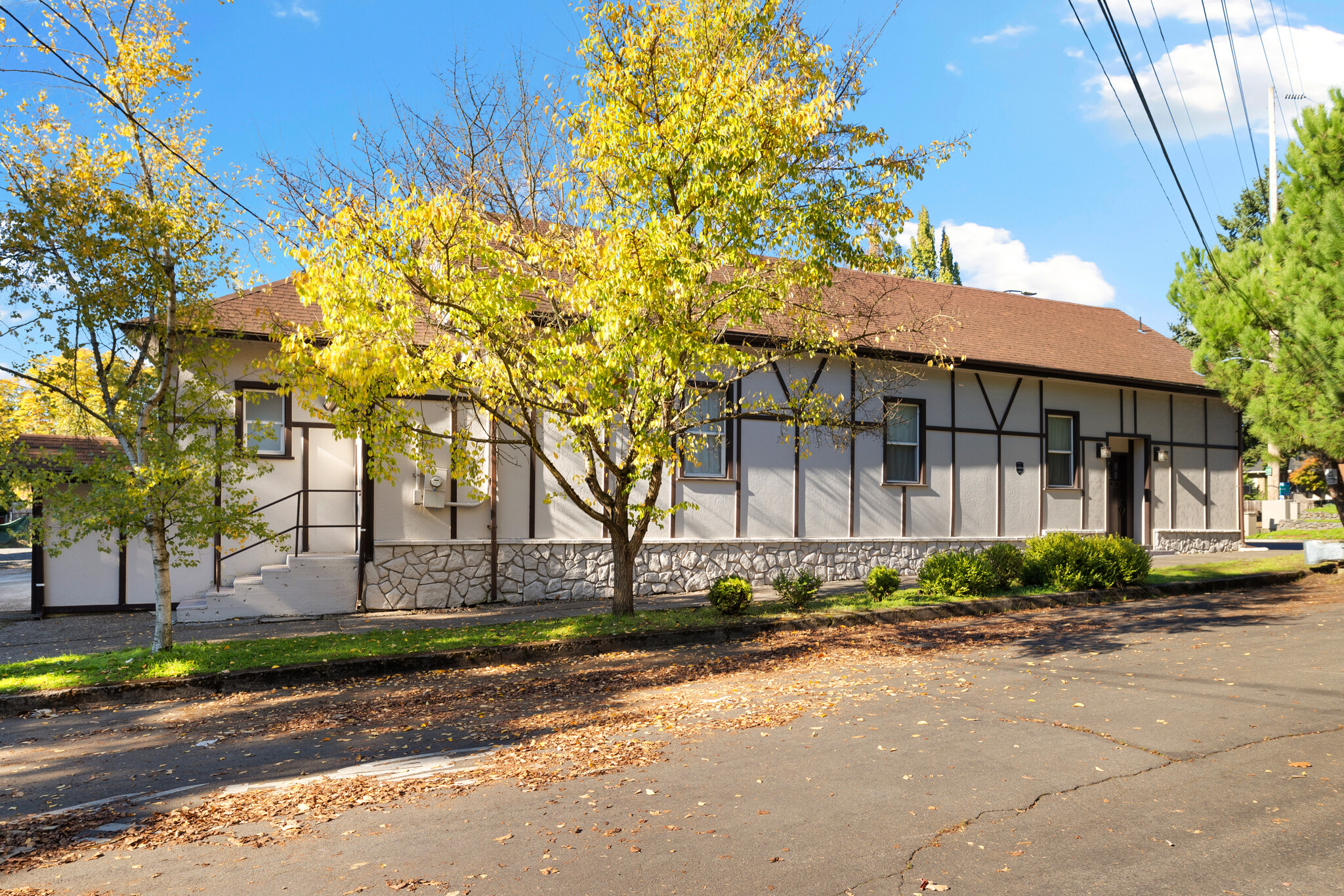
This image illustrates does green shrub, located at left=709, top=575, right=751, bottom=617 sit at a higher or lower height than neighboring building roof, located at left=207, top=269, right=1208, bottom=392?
lower

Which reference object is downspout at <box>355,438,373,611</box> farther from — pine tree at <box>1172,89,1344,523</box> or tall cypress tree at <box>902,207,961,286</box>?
tall cypress tree at <box>902,207,961,286</box>

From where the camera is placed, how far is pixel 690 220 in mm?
10172

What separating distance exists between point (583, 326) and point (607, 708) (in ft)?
13.4

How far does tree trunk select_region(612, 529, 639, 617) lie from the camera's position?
12.0m

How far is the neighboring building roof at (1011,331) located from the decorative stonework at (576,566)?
3.99 meters

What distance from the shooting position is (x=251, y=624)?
42.1 feet

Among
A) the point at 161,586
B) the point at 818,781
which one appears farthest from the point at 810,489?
the point at 818,781

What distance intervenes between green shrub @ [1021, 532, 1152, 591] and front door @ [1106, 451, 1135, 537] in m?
6.07

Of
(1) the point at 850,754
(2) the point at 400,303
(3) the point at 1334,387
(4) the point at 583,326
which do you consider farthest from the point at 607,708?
(3) the point at 1334,387

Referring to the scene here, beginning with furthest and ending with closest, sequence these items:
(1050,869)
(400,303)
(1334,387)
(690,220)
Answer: (1334,387) → (690,220) → (400,303) → (1050,869)

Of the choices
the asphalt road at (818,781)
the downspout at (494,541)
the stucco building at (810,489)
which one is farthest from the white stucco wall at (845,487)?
the asphalt road at (818,781)

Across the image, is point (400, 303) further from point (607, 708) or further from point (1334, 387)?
point (1334, 387)

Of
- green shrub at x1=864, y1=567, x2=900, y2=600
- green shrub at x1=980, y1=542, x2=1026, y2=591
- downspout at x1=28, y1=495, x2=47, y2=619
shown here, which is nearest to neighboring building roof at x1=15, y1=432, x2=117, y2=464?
downspout at x1=28, y1=495, x2=47, y2=619

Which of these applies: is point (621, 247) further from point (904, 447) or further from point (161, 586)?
point (904, 447)
